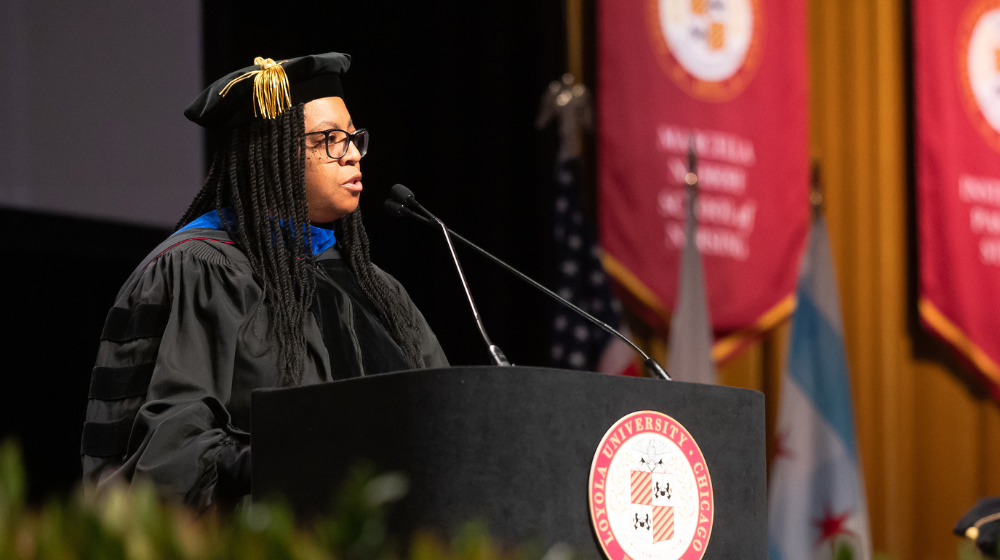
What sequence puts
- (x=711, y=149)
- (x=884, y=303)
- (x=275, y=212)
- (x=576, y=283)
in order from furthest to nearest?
(x=884, y=303) < (x=711, y=149) < (x=576, y=283) < (x=275, y=212)

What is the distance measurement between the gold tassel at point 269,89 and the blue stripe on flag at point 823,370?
3.41m

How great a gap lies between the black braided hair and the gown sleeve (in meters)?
0.05

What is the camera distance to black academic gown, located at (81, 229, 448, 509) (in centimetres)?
156

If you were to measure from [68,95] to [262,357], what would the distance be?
2.01 m

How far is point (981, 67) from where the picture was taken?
530 centimetres

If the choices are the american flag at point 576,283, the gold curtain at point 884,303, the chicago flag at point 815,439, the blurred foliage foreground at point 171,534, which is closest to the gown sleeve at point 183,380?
the blurred foliage foreground at point 171,534

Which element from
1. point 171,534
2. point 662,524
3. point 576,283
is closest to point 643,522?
point 662,524

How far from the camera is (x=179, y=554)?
0.61m

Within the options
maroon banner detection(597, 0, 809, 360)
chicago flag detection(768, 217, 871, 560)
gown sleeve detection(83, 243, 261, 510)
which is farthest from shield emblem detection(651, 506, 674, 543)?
chicago flag detection(768, 217, 871, 560)

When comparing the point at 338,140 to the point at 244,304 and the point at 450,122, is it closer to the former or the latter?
the point at 244,304

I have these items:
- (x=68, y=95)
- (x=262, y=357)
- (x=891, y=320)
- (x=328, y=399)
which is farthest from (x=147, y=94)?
(x=891, y=320)

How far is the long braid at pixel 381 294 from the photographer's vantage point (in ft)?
6.76

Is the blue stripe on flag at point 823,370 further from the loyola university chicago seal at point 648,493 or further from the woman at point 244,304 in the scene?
the loyola university chicago seal at point 648,493

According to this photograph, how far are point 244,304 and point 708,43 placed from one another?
11.3 ft
